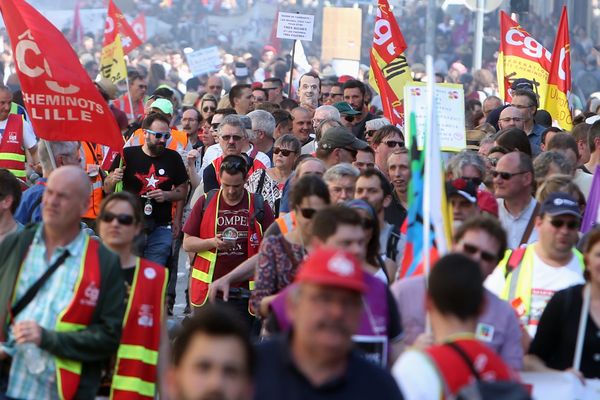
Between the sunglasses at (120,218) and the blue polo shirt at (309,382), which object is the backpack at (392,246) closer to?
the sunglasses at (120,218)

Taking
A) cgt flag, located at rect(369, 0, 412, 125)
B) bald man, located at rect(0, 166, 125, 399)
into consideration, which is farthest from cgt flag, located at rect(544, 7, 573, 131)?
bald man, located at rect(0, 166, 125, 399)

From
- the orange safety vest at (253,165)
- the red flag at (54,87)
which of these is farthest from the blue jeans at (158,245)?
the red flag at (54,87)

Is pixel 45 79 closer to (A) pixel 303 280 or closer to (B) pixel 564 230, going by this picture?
(B) pixel 564 230

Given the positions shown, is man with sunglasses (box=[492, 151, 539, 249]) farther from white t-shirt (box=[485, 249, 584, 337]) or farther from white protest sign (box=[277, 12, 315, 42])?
white protest sign (box=[277, 12, 315, 42])

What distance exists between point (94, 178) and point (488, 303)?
6893 millimetres

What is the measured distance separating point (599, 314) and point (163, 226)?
659 cm

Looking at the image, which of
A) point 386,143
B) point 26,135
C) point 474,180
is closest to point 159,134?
point 26,135

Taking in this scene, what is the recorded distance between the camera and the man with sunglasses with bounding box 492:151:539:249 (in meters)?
9.48

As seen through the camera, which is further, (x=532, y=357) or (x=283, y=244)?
(x=283, y=244)

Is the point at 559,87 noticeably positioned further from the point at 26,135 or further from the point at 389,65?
the point at 26,135

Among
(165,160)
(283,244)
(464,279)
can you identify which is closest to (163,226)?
(165,160)

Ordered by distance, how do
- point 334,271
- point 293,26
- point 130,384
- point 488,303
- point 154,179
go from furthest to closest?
point 293,26
point 154,179
point 130,384
point 488,303
point 334,271

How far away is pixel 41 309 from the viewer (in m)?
6.69

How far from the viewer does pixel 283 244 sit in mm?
7477
